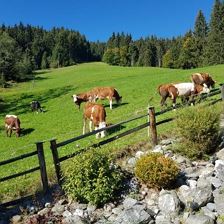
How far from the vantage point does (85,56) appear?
533 ft

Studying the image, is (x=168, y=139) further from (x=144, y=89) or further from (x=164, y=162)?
(x=144, y=89)

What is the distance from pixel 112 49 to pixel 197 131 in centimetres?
12524

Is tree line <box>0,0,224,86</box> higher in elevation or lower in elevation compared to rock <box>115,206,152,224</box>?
higher

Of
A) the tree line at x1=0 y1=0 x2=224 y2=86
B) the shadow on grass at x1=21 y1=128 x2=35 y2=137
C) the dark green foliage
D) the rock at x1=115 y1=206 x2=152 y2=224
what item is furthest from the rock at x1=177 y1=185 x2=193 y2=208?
the dark green foliage

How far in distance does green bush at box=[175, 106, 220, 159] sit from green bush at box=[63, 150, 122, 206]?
2880 mm

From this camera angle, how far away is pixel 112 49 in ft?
448

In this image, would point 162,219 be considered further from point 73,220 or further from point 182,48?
point 182,48

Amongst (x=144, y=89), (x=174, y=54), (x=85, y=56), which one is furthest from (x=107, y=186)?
(x=85, y=56)

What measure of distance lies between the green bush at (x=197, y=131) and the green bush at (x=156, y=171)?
196 cm

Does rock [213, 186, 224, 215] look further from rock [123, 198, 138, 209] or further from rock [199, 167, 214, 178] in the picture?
rock [123, 198, 138, 209]

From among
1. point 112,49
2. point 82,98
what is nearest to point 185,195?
point 82,98

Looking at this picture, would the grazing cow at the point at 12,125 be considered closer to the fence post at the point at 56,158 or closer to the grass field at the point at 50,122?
the grass field at the point at 50,122

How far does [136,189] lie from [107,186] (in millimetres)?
978

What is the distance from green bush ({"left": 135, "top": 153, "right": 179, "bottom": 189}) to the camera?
11383mm
